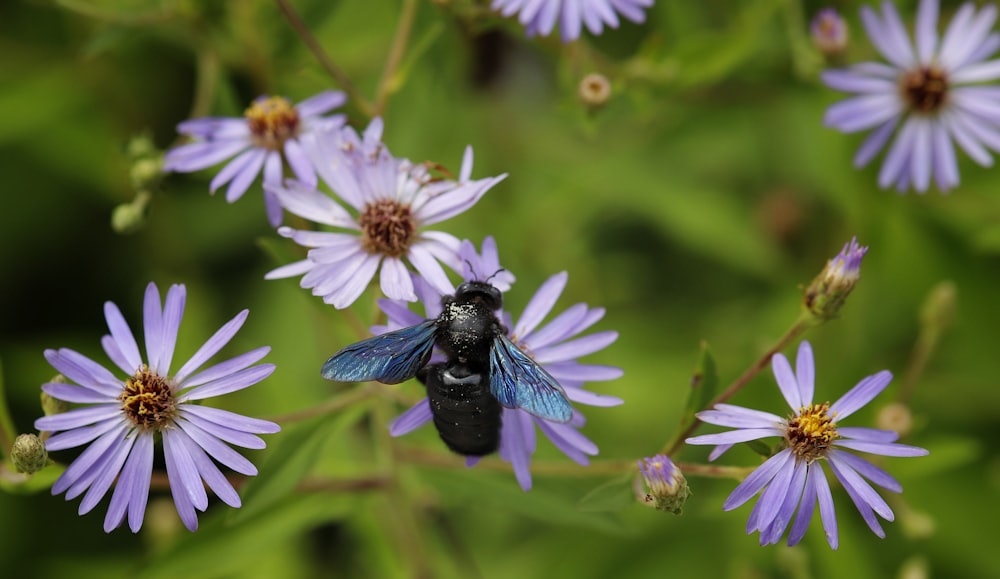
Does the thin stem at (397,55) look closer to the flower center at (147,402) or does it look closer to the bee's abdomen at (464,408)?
the bee's abdomen at (464,408)

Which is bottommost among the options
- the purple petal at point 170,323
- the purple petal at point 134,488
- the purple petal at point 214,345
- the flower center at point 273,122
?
the purple petal at point 134,488

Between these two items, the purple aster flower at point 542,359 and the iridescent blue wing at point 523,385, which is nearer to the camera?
the iridescent blue wing at point 523,385

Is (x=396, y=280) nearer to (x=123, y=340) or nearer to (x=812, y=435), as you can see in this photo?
(x=123, y=340)

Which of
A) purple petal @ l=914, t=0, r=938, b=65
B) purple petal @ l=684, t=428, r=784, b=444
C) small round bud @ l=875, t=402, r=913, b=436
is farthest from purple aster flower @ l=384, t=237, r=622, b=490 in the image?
purple petal @ l=914, t=0, r=938, b=65

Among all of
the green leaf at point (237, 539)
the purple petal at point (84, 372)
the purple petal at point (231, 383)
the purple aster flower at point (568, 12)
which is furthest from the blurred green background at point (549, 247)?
the purple petal at point (84, 372)

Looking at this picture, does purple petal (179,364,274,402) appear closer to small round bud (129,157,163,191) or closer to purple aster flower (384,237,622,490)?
purple aster flower (384,237,622,490)

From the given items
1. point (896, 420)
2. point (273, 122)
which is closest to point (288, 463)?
point (273, 122)

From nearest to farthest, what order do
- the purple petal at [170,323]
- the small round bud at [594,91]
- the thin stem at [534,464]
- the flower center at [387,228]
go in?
the purple petal at [170,323]
the flower center at [387,228]
the thin stem at [534,464]
the small round bud at [594,91]
